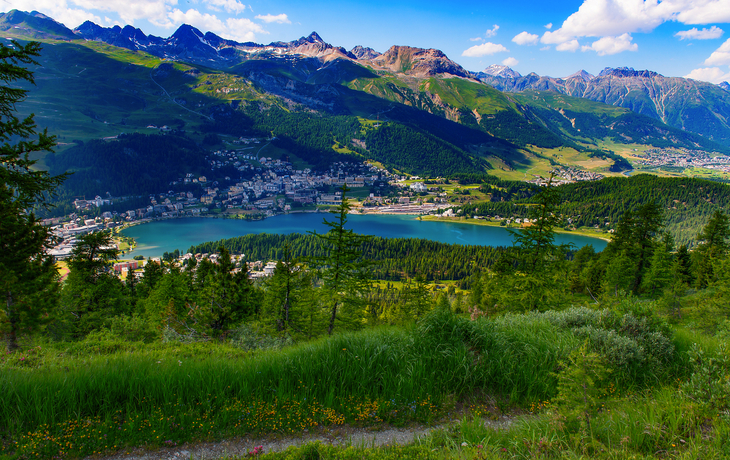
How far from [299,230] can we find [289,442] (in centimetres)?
9793

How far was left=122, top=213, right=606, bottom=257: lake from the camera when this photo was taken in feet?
267

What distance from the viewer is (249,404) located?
A: 3.18 meters

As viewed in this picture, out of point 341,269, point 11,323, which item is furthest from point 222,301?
point 341,269

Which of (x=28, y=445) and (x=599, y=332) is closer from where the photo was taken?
(x=28, y=445)

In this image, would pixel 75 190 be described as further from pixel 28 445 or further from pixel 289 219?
pixel 28 445

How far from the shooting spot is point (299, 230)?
9869 centimetres

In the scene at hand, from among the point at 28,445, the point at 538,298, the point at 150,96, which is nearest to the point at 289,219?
the point at 538,298

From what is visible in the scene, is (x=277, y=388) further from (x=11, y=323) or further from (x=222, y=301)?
(x=222, y=301)

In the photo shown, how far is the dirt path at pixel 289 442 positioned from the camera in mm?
2648

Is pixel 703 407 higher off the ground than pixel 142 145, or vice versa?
pixel 142 145

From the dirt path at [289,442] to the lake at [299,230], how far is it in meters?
79.0

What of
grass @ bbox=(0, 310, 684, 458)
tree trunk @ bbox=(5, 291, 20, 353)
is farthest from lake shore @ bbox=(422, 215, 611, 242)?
tree trunk @ bbox=(5, 291, 20, 353)

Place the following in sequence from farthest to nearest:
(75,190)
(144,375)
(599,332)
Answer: (75,190), (599,332), (144,375)

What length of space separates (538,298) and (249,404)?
12.6 meters
